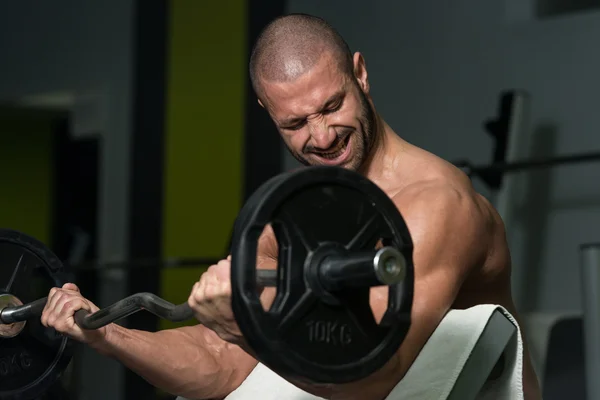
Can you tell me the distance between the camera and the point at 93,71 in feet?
16.9

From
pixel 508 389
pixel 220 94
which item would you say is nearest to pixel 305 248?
pixel 508 389

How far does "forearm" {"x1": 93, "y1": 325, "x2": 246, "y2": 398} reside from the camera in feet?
5.31

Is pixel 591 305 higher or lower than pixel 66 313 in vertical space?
lower

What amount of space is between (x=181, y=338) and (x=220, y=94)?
11.4ft

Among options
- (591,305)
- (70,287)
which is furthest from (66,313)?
(591,305)

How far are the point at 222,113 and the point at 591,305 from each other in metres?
2.70

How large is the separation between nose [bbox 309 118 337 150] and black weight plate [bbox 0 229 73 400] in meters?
0.54

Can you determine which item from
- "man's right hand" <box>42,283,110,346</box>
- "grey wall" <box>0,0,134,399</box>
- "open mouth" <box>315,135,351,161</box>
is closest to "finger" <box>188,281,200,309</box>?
"man's right hand" <box>42,283,110,346</box>

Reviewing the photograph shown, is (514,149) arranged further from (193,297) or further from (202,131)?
(193,297)

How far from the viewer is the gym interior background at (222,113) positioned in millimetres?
3609

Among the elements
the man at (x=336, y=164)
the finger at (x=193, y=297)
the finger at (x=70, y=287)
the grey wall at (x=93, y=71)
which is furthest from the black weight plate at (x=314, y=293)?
the grey wall at (x=93, y=71)

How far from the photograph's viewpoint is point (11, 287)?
1742mm

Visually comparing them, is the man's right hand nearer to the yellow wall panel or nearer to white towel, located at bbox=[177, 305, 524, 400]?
white towel, located at bbox=[177, 305, 524, 400]

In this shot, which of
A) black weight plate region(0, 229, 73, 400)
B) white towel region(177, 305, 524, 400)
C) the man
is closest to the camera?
white towel region(177, 305, 524, 400)
